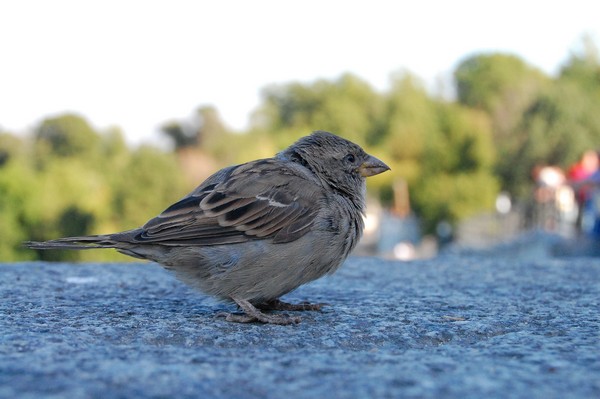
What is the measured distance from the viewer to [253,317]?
116 inches

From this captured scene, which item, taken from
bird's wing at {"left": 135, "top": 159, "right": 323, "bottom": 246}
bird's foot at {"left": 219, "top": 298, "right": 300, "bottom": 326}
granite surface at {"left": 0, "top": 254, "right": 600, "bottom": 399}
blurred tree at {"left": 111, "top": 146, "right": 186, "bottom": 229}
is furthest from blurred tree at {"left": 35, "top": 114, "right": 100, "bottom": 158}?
bird's foot at {"left": 219, "top": 298, "right": 300, "bottom": 326}

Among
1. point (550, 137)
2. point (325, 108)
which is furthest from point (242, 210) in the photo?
point (325, 108)

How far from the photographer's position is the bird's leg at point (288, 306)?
10.6 ft

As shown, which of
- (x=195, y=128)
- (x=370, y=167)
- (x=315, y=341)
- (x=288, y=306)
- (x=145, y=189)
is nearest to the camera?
(x=315, y=341)

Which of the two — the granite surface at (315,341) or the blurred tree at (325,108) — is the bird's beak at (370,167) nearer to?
the granite surface at (315,341)

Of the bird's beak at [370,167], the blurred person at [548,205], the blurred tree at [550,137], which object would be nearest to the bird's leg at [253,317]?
the bird's beak at [370,167]

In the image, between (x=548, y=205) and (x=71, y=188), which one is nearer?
(x=548, y=205)

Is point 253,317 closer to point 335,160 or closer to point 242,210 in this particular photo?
point 242,210

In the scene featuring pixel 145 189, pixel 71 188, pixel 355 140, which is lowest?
pixel 145 189

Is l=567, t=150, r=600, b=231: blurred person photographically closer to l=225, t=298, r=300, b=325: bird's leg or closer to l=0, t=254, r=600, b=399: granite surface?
l=0, t=254, r=600, b=399: granite surface

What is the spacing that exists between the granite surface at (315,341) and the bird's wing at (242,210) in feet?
1.08

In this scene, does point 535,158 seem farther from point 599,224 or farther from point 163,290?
point 163,290

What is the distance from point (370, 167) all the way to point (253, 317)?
1.13 metres

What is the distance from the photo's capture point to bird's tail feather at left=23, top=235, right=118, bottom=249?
9.42 ft
